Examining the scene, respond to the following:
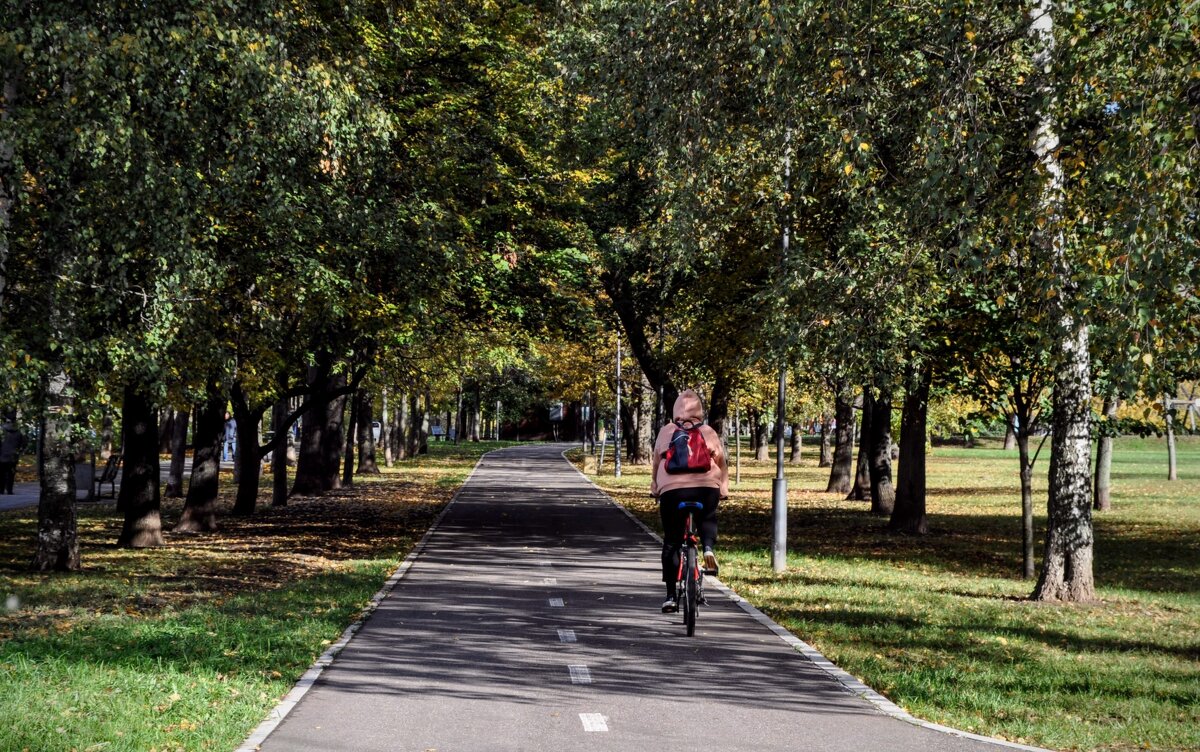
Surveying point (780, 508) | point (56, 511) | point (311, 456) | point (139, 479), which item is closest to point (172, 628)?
point (56, 511)

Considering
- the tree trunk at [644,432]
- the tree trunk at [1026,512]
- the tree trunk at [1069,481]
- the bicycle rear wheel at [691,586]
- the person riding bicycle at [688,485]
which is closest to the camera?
the bicycle rear wheel at [691,586]

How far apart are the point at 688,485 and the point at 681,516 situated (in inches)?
11.0

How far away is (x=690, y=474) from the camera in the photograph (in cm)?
1059

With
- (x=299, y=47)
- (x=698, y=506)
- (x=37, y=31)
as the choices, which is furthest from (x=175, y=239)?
(x=698, y=506)

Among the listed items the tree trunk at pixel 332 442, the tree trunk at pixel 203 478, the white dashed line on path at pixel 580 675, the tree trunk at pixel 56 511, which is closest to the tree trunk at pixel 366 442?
the tree trunk at pixel 332 442

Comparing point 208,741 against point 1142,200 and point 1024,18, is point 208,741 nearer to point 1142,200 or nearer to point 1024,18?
point 1142,200

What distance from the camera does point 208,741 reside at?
22.0 ft

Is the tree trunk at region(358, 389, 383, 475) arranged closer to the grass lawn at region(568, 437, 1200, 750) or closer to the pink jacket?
the grass lawn at region(568, 437, 1200, 750)

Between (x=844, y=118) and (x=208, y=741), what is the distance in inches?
350

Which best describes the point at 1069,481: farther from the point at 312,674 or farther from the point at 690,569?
the point at 312,674

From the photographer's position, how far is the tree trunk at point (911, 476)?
23.8m

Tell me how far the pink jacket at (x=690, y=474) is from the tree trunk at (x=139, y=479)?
10779mm

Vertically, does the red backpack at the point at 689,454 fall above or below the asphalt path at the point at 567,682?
above

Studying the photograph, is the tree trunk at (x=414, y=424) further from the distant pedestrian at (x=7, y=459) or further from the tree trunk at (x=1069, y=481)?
the tree trunk at (x=1069, y=481)
